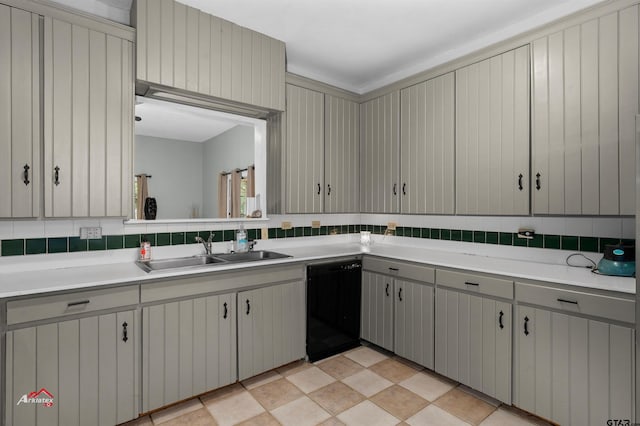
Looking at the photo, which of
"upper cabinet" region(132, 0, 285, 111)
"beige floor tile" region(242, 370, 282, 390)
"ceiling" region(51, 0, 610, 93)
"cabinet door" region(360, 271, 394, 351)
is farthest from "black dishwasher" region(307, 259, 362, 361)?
"ceiling" region(51, 0, 610, 93)

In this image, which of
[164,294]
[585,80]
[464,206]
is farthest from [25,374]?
[585,80]

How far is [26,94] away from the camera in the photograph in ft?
6.26

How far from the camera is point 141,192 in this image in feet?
8.37

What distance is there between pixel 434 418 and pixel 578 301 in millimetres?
1105

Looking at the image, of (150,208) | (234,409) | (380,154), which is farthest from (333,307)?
(150,208)

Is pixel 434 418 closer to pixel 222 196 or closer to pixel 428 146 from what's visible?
pixel 428 146

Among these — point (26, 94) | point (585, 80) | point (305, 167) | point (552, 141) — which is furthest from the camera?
point (305, 167)

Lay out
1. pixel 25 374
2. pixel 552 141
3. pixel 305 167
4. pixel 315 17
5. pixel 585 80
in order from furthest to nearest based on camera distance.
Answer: pixel 305 167 < pixel 315 17 < pixel 552 141 < pixel 585 80 < pixel 25 374

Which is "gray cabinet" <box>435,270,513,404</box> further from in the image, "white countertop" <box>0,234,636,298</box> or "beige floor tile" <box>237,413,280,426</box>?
"beige floor tile" <box>237,413,280,426</box>

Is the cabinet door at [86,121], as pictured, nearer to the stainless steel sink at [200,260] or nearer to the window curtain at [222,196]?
the stainless steel sink at [200,260]

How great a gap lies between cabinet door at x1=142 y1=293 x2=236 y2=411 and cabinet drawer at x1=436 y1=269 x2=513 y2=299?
156 cm

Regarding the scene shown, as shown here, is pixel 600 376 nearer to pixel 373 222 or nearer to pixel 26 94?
pixel 373 222

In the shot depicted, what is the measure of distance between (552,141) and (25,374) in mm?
3347

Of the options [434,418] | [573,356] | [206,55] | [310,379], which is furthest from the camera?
[310,379]
